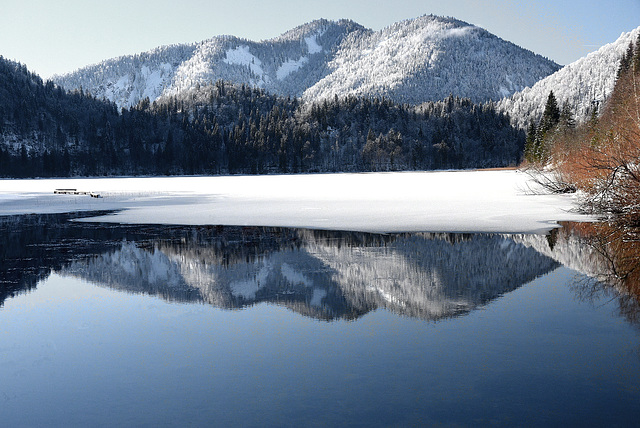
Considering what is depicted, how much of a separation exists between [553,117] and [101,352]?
2950 inches

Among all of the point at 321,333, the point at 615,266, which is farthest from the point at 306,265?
the point at 615,266

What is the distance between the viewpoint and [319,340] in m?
6.91

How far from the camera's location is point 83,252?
13797 millimetres

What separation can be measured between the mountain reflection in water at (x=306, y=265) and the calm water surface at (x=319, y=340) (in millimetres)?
64

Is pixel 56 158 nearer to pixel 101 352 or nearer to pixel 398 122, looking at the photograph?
pixel 398 122

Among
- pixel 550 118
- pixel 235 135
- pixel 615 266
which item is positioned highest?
pixel 235 135

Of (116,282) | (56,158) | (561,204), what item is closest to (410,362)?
(116,282)

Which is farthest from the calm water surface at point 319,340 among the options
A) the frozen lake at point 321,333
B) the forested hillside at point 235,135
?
the forested hillside at point 235,135

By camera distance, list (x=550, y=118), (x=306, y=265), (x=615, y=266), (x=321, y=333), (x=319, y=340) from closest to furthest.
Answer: (x=319, y=340) → (x=321, y=333) → (x=615, y=266) → (x=306, y=265) → (x=550, y=118)

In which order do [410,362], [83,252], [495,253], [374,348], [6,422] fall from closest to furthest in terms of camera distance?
[6,422] → [410,362] → [374,348] → [495,253] → [83,252]

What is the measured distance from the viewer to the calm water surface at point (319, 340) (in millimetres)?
4996

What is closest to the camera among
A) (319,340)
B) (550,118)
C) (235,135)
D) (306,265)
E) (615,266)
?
(319,340)

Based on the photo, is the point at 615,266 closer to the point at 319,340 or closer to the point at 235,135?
the point at 319,340

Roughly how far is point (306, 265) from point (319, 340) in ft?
15.5
